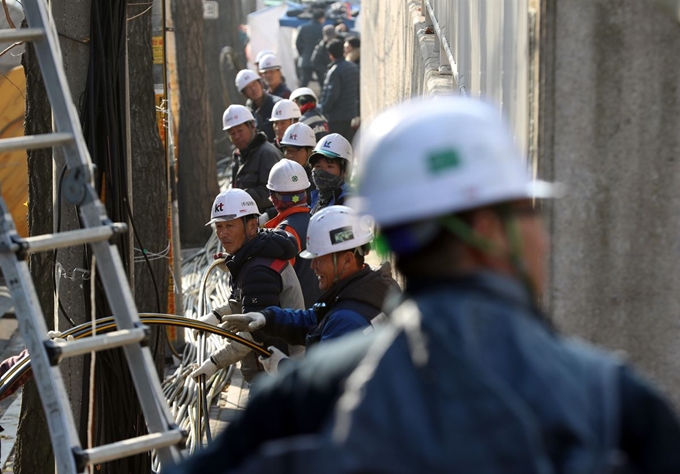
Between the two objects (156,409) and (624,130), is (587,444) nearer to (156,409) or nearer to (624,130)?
(624,130)

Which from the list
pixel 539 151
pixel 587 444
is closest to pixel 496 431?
pixel 587 444

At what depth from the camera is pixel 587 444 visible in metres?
1.70

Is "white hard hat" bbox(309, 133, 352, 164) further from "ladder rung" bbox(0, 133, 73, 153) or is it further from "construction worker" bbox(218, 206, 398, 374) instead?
"ladder rung" bbox(0, 133, 73, 153)

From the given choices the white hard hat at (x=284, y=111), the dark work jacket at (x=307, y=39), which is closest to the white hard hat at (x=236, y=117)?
the white hard hat at (x=284, y=111)

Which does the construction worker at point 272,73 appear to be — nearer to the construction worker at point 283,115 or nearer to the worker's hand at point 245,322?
the construction worker at point 283,115

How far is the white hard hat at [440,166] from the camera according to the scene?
5.72 ft

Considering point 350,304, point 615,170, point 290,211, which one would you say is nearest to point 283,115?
point 290,211

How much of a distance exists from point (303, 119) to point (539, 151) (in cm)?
887

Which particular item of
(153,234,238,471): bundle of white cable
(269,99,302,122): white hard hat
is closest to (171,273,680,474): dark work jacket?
(153,234,238,471): bundle of white cable

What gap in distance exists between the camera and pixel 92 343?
3451mm

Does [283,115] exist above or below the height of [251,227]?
above

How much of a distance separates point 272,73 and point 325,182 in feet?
23.7

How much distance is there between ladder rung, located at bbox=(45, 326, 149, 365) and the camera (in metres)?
3.41

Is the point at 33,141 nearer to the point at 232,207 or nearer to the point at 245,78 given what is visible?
the point at 232,207
